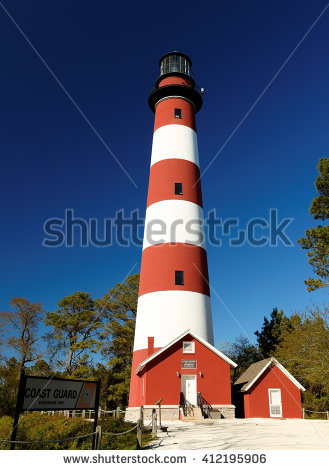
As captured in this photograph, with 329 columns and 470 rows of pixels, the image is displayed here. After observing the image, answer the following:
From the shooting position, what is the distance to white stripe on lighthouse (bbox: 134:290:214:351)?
21.1 meters

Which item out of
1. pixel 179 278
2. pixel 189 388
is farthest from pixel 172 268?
pixel 189 388

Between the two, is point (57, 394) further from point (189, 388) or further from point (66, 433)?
point (189, 388)

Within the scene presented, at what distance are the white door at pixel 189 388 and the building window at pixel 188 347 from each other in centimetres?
133

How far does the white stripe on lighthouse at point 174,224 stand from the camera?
23.2 m

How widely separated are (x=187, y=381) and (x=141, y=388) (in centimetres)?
261

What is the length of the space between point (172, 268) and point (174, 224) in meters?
2.93

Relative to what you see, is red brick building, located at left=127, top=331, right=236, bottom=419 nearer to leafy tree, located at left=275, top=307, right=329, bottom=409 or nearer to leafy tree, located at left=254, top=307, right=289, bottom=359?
leafy tree, located at left=275, top=307, right=329, bottom=409

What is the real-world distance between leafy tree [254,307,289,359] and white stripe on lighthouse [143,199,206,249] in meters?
17.3

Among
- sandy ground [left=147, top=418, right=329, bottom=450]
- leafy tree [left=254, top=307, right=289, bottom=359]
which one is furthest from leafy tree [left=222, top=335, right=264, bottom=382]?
sandy ground [left=147, top=418, right=329, bottom=450]

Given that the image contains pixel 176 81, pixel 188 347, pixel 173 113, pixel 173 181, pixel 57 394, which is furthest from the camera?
pixel 176 81

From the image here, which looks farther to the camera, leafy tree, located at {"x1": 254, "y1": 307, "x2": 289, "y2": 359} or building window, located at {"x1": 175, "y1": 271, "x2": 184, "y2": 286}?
leafy tree, located at {"x1": 254, "y1": 307, "x2": 289, "y2": 359}

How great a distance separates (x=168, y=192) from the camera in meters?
24.3

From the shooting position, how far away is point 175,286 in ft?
71.9
